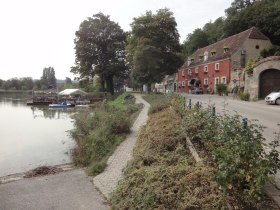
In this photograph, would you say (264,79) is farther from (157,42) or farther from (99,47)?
(99,47)

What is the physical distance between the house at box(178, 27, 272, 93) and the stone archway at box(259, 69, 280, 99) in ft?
18.2

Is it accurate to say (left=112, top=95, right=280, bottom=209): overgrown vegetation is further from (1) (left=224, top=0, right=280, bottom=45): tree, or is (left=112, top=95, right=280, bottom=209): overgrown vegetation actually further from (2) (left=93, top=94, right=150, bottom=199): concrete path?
(1) (left=224, top=0, right=280, bottom=45): tree

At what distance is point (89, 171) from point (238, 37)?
40.4 m

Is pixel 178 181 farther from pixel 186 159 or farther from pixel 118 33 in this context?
pixel 118 33

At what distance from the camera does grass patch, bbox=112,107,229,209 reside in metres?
5.94

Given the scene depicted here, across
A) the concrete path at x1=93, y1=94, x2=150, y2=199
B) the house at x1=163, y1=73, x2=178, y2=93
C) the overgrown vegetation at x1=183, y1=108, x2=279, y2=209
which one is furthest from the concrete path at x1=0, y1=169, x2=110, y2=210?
the house at x1=163, y1=73, x2=178, y2=93

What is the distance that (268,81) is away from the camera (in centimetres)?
2842

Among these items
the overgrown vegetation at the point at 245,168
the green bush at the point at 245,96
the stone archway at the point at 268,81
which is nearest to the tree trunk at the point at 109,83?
the green bush at the point at 245,96

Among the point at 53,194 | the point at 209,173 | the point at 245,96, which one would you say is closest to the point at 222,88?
the point at 245,96

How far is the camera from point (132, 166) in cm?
913

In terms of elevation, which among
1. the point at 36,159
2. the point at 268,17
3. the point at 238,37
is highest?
the point at 268,17

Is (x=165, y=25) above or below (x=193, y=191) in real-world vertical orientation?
above

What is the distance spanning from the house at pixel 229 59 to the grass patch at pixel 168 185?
90.6 feet

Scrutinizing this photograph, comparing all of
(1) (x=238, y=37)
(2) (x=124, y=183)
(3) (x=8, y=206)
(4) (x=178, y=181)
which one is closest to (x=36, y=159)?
(3) (x=8, y=206)
